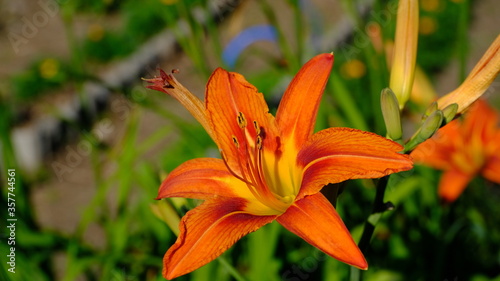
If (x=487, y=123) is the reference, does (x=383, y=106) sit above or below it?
above

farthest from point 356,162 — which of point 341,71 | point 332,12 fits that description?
point 332,12

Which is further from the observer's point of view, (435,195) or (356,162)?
(435,195)

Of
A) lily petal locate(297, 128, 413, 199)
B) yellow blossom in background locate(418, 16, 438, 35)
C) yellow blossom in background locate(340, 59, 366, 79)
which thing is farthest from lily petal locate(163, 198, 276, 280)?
yellow blossom in background locate(418, 16, 438, 35)

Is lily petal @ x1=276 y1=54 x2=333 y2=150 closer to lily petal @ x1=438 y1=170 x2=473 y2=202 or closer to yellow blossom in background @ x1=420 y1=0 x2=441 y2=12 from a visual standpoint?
lily petal @ x1=438 y1=170 x2=473 y2=202

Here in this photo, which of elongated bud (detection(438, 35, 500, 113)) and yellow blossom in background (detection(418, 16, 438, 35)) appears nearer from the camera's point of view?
elongated bud (detection(438, 35, 500, 113))

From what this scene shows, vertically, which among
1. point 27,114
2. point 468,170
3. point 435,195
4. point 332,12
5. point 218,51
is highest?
point 27,114

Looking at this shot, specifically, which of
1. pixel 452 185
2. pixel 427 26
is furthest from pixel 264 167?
pixel 427 26

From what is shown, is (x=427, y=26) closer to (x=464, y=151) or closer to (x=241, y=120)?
(x=464, y=151)

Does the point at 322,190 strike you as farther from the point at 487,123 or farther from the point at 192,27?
the point at 487,123

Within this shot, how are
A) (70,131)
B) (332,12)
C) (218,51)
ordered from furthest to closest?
(332,12) → (70,131) → (218,51)
